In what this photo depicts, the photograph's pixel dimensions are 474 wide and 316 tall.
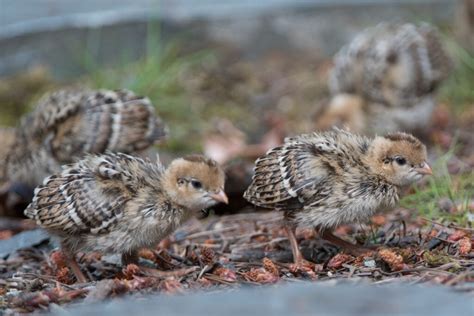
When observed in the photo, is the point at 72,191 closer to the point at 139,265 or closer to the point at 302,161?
the point at 139,265

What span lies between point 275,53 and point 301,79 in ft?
1.78

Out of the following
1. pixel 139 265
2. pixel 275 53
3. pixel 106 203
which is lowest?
pixel 139 265

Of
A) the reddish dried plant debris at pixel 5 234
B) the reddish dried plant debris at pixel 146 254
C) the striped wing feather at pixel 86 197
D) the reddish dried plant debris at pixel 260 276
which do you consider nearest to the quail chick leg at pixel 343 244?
the reddish dried plant debris at pixel 260 276

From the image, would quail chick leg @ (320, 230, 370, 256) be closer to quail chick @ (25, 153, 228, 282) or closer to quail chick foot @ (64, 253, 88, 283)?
quail chick @ (25, 153, 228, 282)

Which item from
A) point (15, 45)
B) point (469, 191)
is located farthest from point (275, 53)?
point (469, 191)

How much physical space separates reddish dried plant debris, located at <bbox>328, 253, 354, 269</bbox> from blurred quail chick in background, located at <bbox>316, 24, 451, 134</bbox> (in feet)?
11.7

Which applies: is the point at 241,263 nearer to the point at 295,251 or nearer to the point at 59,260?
the point at 295,251

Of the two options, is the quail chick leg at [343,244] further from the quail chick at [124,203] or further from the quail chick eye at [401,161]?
the quail chick at [124,203]

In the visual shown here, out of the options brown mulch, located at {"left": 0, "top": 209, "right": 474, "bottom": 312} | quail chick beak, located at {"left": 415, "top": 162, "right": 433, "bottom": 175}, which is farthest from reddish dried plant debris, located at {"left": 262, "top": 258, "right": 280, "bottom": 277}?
quail chick beak, located at {"left": 415, "top": 162, "right": 433, "bottom": 175}

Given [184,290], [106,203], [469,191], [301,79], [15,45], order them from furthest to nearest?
[301,79]
[15,45]
[469,191]
[106,203]
[184,290]

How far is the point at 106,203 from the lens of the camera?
15.3 ft

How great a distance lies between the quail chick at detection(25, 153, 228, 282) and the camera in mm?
4652

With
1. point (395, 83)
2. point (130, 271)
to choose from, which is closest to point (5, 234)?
point (130, 271)

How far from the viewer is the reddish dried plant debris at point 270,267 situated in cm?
461
